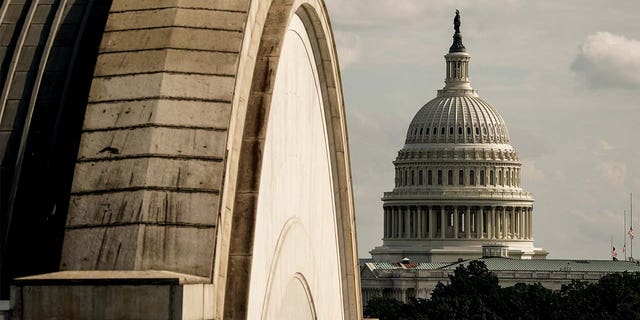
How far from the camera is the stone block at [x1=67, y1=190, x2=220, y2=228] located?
21484 mm

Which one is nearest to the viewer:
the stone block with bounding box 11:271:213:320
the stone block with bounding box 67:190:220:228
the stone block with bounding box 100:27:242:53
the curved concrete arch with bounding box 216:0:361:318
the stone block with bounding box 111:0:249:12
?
the stone block with bounding box 11:271:213:320

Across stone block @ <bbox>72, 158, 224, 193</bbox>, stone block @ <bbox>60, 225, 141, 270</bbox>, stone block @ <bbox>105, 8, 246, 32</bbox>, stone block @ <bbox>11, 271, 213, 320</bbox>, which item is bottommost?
stone block @ <bbox>11, 271, 213, 320</bbox>

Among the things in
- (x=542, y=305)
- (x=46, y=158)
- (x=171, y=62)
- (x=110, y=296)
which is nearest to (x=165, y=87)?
(x=171, y=62)

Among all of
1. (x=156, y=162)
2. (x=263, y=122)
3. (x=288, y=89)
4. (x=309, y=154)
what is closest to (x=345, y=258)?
(x=309, y=154)

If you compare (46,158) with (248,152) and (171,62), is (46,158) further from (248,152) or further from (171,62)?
(171,62)

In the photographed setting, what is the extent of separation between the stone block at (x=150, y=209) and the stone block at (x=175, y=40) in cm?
186

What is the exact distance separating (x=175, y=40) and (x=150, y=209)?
7.15 ft

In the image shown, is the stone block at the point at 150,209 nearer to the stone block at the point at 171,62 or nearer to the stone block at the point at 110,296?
the stone block at the point at 110,296

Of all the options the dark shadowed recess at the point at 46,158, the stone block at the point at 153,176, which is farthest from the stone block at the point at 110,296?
the dark shadowed recess at the point at 46,158

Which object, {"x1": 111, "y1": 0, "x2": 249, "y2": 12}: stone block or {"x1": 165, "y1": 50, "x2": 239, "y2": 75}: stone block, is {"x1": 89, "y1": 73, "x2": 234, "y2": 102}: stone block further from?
{"x1": 111, "y1": 0, "x2": 249, "y2": 12}: stone block

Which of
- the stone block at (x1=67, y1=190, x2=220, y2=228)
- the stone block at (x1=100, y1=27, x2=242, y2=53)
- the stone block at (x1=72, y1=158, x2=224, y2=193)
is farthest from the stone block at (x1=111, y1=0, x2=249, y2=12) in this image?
the stone block at (x1=67, y1=190, x2=220, y2=228)

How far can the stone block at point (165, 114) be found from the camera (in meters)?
22.0

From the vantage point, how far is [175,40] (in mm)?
22844

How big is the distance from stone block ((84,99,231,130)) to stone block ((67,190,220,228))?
804 mm
